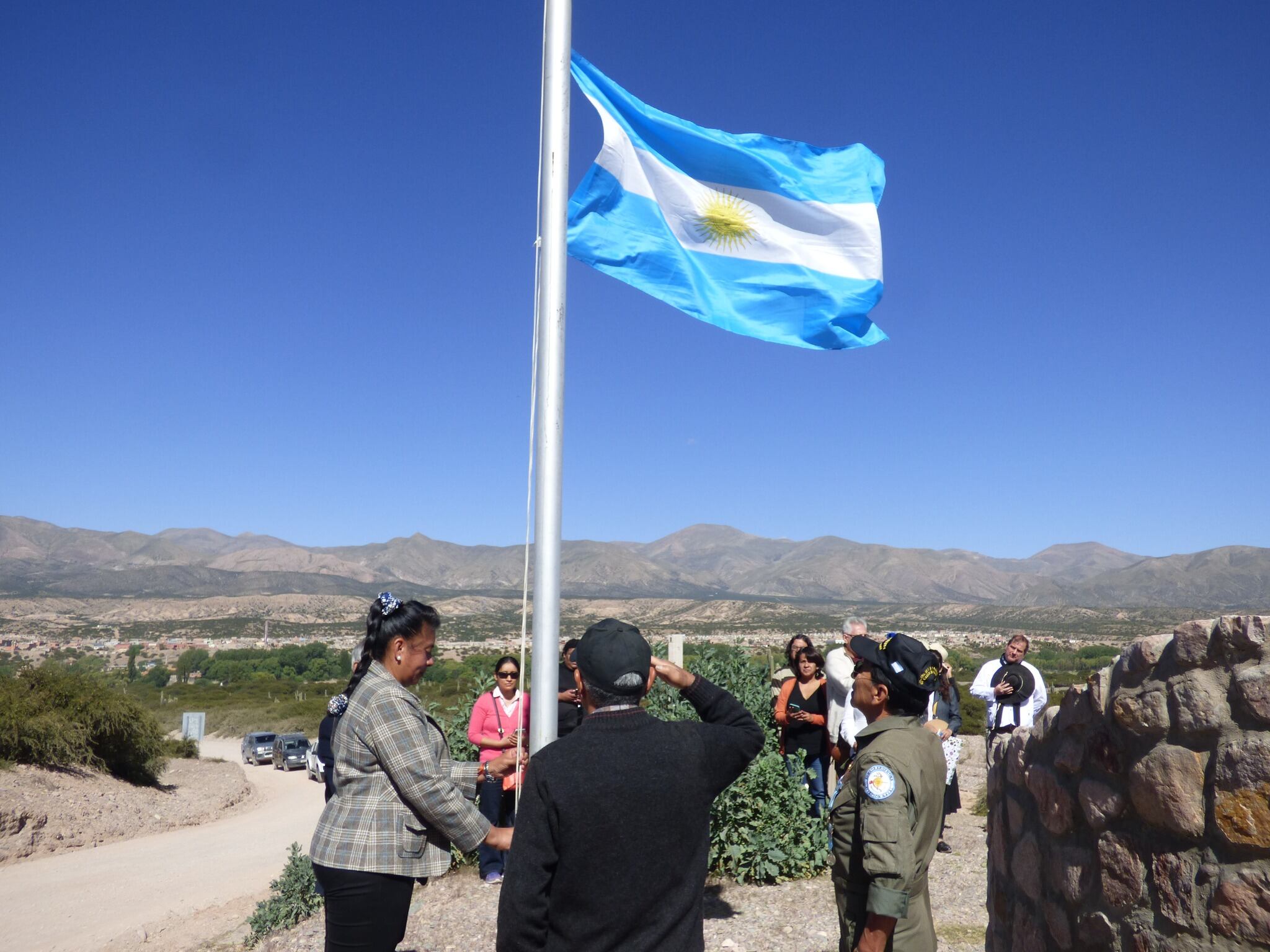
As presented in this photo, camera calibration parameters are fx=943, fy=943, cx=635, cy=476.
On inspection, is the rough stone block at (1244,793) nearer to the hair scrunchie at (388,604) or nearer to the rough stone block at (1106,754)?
the rough stone block at (1106,754)

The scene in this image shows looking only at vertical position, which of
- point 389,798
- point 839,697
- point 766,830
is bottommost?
point 766,830

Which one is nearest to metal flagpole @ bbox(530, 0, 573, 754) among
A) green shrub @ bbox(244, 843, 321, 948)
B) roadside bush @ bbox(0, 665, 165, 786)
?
green shrub @ bbox(244, 843, 321, 948)

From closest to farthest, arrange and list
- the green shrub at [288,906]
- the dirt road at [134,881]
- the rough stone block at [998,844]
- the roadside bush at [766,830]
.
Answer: the rough stone block at [998,844] → the roadside bush at [766,830] → the green shrub at [288,906] → the dirt road at [134,881]

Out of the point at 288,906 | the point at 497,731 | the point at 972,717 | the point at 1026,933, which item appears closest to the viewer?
the point at 1026,933

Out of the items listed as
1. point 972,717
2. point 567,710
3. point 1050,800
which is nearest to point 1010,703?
point 567,710

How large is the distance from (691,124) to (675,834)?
398 cm

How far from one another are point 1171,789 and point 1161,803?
0.06 metres

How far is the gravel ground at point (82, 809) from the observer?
12273 millimetres

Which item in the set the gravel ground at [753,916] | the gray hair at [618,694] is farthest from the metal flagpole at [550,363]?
the gravel ground at [753,916]

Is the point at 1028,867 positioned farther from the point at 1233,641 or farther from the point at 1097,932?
the point at 1233,641

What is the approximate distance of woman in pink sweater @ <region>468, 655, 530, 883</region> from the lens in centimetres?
702

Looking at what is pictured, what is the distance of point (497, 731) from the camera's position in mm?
7039

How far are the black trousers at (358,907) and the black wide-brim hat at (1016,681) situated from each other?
6.13 m

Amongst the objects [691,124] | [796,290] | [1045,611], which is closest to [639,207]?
[691,124]
